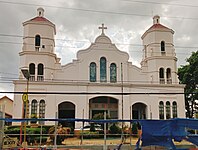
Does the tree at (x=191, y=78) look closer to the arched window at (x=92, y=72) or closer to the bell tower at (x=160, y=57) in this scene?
the bell tower at (x=160, y=57)

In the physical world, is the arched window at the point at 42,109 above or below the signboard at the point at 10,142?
above

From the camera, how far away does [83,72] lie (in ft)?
101

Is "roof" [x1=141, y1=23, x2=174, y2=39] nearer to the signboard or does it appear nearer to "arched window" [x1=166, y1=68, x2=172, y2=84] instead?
"arched window" [x1=166, y1=68, x2=172, y2=84]

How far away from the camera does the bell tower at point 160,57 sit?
32344 millimetres

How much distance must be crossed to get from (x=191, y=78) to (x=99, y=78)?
12314 mm

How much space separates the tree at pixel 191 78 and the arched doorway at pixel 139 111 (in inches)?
247

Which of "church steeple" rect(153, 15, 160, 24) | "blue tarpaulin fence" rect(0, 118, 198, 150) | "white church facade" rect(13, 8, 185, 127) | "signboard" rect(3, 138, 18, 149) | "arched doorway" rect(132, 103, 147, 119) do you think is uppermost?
"church steeple" rect(153, 15, 160, 24)

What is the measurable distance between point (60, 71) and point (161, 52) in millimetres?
11513

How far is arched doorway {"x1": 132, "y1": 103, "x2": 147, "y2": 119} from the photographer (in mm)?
32431

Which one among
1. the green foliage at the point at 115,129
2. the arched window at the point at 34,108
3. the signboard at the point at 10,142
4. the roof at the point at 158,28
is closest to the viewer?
the signboard at the point at 10,142

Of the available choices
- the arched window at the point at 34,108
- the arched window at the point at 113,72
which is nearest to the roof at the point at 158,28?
the arched window at the point at 113,72

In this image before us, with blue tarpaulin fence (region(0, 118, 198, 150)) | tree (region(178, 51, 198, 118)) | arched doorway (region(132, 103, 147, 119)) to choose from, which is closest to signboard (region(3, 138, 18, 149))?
blue tarpaulin fence (region(0, 118, 198, 150))

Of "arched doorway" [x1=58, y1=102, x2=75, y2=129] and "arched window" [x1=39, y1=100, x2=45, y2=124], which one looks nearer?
"arched window" [x1=39, y1=100, x2=45, y2=124]

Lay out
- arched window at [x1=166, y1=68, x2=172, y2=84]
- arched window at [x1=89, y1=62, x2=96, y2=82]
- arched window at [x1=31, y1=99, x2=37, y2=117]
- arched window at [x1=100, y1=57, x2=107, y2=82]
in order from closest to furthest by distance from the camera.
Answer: arched window at [x1=31, y1=99, x2=37, y2=117] < arched window at [x1=89, y1=62, x2=96, y2=82] < arched window at [x1=100, y1=57, x2=107, y2=82] < arched window at [x1=166, y1=68, x2=172, y2=84]
